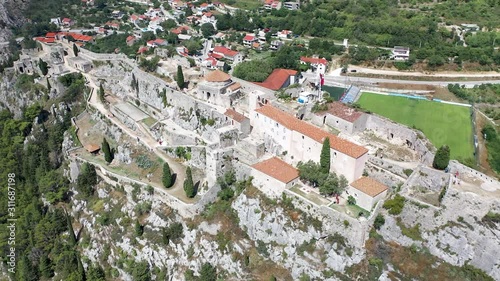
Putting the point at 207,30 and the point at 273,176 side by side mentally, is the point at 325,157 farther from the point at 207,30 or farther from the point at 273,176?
the point at 207,30

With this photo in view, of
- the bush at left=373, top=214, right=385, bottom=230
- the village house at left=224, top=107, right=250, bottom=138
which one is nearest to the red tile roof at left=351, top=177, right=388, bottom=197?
the bush at left=373, top=214, right=385, bottom=230

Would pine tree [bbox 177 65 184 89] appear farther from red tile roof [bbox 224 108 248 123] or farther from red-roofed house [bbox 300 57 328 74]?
red-roofed house [bbox 300 57 328 74]

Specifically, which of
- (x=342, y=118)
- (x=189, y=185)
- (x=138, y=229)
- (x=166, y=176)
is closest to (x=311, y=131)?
(x=342, y=118)

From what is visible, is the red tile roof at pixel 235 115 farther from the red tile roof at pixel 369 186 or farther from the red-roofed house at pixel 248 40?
the red-roofed house at pixel 248 40

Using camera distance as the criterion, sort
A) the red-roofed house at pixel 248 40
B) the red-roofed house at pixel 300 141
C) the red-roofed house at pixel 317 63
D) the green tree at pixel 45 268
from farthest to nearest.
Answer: the red-roofed house at pixel 248 40
the red-roofed house at pixel 317 63
the green tree at pixel 45 268
the red-roofed house at pixel 300 141

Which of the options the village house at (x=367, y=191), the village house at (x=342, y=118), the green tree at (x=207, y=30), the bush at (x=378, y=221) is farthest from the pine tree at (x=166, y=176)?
the green tree at (x=207, y=30)
